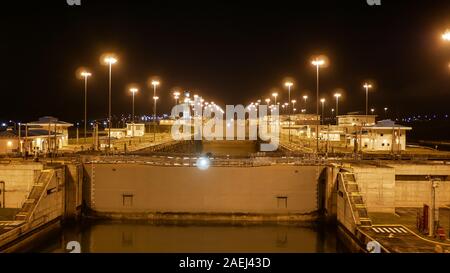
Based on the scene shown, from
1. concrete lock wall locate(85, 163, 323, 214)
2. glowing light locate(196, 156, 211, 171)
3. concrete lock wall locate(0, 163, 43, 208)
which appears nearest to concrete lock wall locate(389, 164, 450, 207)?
concrete lock wall locate(85, 163, 323, 214)

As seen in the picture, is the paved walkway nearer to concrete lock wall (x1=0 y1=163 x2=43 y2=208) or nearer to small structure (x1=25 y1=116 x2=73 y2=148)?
concrete lock wall (x1=0 y1=163 x2=43 y2=208)

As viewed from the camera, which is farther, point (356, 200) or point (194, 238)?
point (194, 238)

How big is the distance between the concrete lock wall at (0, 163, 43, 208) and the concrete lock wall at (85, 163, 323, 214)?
12.9ft

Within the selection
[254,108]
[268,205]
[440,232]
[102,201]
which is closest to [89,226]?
[102,201]

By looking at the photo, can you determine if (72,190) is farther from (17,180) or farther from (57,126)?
(57,126)

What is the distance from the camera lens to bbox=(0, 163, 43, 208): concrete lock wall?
33.8m

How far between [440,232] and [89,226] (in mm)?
22792

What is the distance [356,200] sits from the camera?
30.2 metres

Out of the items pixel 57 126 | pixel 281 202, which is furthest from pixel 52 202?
pixel 57 126

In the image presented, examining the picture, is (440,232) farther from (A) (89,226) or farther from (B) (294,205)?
(A) (89,226)

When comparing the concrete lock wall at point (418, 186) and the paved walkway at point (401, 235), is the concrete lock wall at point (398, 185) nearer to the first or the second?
the concrete lock wall at point (418, 186)

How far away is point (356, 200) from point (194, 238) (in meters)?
10.8

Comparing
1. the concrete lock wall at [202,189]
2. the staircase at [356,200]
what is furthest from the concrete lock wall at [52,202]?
the staircase at [356,200]

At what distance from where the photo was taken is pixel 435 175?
35.6 metres
